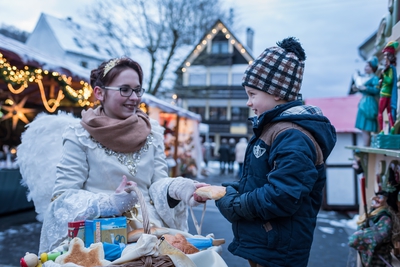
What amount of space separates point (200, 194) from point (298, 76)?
0.68m

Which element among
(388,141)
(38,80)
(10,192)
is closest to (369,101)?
(388,141)

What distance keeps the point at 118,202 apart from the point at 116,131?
44 cm

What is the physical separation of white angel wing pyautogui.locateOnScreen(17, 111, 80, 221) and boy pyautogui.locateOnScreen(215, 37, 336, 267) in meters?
1.38

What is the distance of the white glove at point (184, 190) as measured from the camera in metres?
1.82

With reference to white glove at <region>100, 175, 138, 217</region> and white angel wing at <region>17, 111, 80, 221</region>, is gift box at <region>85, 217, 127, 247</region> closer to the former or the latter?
white glove at <region>100, 175, 138, 217</region>

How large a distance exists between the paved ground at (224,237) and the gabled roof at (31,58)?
8.61ft

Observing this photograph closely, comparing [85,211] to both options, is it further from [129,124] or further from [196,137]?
[196,137]

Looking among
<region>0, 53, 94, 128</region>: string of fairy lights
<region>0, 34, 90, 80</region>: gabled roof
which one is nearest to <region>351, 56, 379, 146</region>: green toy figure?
<region>0, 53, 94, 128</region>: string of fairy lights

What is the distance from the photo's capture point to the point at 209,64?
19.6 m

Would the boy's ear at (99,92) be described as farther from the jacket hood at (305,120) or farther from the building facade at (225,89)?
the building facade at (225,89)

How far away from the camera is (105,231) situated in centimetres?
170

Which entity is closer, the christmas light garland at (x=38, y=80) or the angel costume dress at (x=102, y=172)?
the angel costume dress at (x=102, y=172)

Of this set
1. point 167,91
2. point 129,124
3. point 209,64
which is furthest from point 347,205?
point 209,64

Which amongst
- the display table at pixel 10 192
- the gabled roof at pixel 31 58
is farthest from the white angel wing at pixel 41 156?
the display table at pixel 10 192
